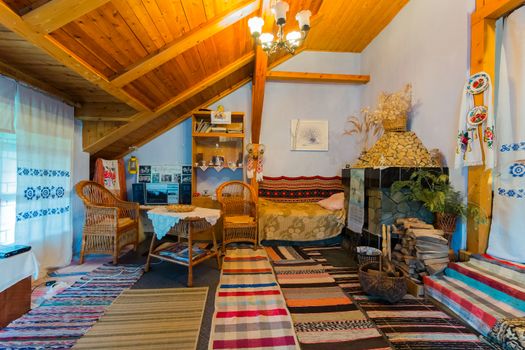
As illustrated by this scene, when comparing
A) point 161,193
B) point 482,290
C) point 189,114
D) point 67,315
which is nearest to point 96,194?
point 161,193

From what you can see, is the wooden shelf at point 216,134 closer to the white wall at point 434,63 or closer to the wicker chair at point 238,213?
the wicker chair at point 238,213

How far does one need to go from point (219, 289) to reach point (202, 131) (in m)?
2.51

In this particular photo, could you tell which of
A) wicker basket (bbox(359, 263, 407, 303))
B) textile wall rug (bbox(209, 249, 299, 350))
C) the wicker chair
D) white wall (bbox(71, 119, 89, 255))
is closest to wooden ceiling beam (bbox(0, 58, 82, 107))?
white wall (bbox(71, 119, 89, 255))

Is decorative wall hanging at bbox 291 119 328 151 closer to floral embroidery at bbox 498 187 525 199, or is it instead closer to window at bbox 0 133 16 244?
floral embroidery at bbox 498 187 525 199

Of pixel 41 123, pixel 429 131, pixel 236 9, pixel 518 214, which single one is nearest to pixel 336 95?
pixel 429 131

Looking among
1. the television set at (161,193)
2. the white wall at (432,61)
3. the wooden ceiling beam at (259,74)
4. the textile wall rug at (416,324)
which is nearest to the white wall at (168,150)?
the television set at (161,193)

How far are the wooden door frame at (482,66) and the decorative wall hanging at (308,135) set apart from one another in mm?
2346

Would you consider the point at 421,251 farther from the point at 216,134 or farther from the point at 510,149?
the point at 216,134

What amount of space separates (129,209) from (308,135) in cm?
313

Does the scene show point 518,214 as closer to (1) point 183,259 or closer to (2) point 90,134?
Answer: (1) point 183,259

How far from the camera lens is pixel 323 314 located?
1829 mm

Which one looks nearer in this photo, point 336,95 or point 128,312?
point 128,312

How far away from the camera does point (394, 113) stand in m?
2.89

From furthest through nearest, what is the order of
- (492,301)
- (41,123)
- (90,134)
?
1. (90,134)
2. (41,123)
3. (492,301)
